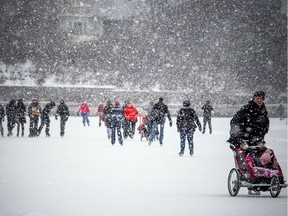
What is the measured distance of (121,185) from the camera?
9.77 metres

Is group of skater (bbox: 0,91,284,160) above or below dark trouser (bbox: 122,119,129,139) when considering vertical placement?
above

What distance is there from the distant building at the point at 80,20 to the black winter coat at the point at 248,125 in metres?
58.7

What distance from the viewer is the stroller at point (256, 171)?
27.2 feet

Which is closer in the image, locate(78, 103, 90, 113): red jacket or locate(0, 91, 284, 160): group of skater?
locate(0, 91, 284, 160): group of skater

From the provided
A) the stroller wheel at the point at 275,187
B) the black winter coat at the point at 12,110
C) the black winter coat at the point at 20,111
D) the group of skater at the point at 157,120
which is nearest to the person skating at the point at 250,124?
the stroller wheel at the point at 275,187

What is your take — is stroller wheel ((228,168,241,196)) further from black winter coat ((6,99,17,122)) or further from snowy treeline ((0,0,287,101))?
snowy treeline ((0,0,287,101))

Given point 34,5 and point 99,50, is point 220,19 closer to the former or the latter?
point 99,50

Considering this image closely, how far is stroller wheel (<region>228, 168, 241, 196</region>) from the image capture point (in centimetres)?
848

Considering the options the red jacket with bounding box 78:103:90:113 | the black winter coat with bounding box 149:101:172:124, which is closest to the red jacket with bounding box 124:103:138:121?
the black winter coat with bounding box 149:101:172:124

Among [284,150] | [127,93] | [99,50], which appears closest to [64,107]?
[284,150]

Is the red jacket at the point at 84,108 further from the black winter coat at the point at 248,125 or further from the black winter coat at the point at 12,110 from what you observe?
the black winter coat at the point at 248,125

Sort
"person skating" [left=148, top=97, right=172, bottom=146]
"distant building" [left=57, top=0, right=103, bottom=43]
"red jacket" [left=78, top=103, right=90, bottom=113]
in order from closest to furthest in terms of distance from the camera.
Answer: "person skating" [left=148, top=97, right=172, bottom=146], "red jacket" [left=78, top=103, right=90, bottom=113], "distant building" [left=57, top=0, right=103, bottom=43]

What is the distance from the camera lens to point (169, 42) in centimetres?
6366

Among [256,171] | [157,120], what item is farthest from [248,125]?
[157,120]
